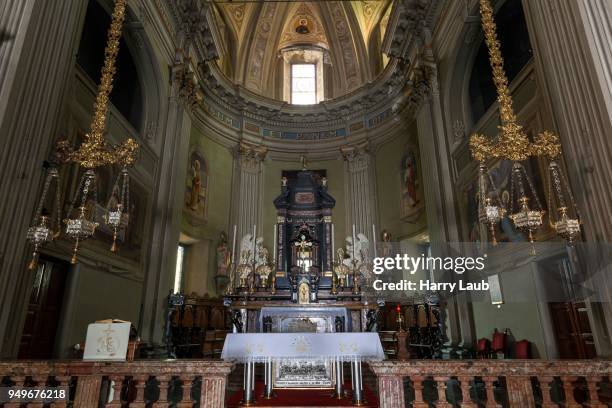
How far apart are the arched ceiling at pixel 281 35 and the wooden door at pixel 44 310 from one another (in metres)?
10.2

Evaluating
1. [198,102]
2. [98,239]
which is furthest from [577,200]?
[198,102]

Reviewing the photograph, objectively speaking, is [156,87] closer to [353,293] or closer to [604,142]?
[353,293]

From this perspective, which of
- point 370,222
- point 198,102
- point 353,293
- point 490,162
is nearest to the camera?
point 490,162

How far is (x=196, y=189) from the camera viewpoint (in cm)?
1170

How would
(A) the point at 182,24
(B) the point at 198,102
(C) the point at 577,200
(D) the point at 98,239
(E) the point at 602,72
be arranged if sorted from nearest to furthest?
(E) the point at 602,72 < (C) the point at 577,200 < (D) the point at 98,239 < (A) the point at 182,24 < (B) the point at 198,102

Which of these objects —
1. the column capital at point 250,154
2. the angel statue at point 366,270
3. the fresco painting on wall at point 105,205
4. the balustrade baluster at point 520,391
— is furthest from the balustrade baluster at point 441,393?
the column capital at point 250,154

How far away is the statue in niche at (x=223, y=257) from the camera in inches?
465

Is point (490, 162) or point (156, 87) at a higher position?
point (156, 87)

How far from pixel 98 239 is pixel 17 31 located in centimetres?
372

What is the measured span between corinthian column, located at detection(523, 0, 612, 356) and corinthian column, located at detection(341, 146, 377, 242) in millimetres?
7983

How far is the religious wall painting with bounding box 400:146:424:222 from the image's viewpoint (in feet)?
37.1

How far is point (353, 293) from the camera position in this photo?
8406 millimetres

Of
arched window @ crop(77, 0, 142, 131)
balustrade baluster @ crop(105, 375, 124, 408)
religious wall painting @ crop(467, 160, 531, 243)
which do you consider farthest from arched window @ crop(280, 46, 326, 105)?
balustrade baluster @ crop(105, 375, 124, 408)

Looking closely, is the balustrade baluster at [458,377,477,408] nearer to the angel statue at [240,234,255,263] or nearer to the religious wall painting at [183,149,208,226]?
the angel statue at [240,234,255,263]
